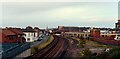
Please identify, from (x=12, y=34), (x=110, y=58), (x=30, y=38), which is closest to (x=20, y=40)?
(x=12, y=34)

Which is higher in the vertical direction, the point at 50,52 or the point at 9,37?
the point at 9,37

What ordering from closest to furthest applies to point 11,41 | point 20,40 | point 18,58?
point 18,58, point 11,41, point 20,40

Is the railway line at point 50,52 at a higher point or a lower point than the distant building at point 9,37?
lower

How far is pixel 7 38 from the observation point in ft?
187

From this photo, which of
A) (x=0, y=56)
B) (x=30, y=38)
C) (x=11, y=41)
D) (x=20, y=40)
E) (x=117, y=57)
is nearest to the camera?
(x=117, y=57)

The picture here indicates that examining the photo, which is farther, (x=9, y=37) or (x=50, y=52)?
(x=9, y=37)

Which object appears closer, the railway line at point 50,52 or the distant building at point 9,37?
the railway line at point 50,52

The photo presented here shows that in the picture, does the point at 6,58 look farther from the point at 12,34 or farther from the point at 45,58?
the point at 12,34

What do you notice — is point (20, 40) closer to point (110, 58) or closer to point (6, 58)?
point (6, 58)

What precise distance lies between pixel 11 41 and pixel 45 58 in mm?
22920

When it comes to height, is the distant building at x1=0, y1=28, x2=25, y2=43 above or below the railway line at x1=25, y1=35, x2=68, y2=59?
above

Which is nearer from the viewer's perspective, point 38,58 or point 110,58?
point 110,58

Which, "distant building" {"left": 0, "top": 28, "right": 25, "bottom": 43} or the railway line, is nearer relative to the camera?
the railway line

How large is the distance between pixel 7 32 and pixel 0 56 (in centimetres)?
2917
